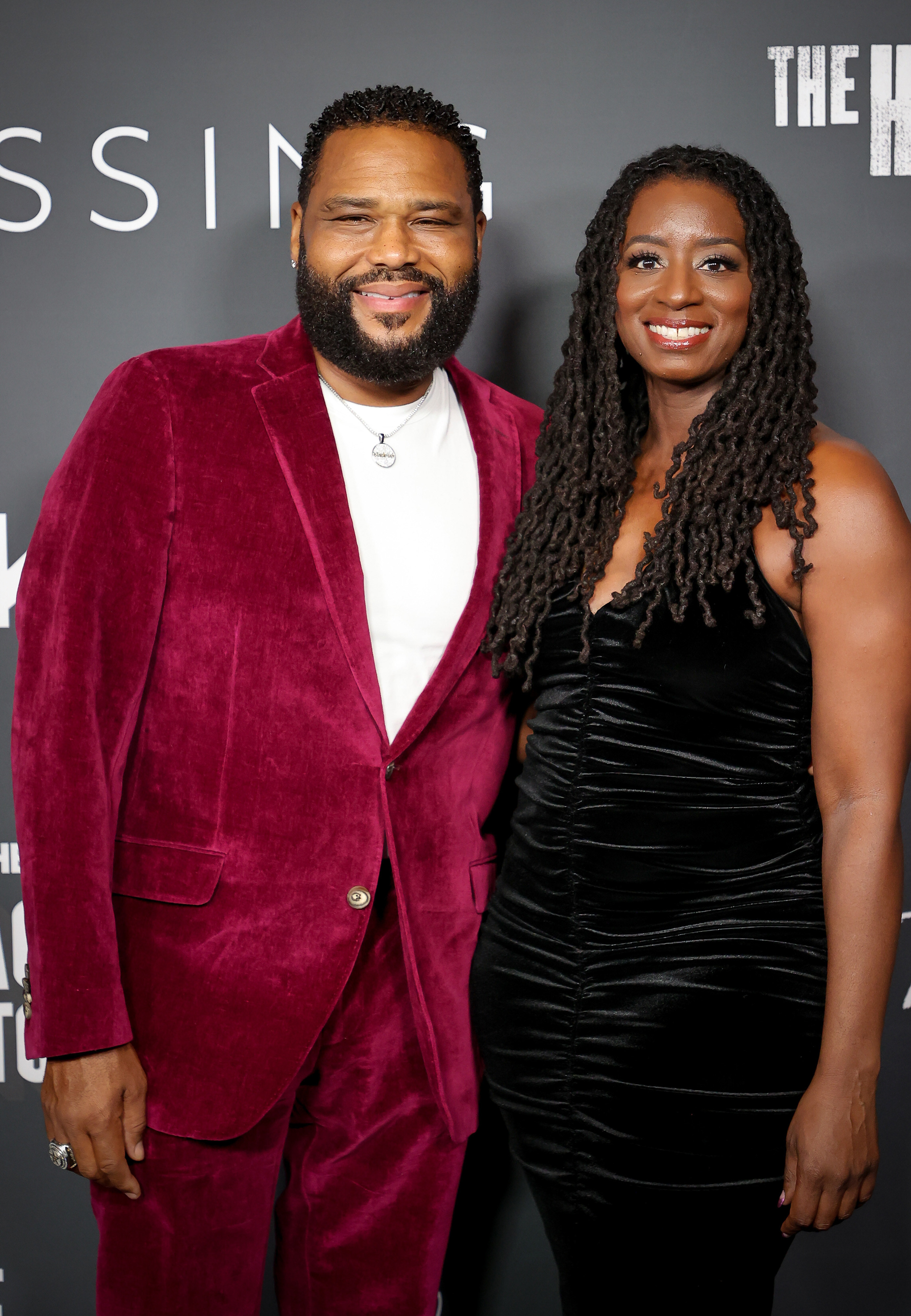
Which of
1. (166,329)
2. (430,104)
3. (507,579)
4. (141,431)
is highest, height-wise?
(430,104)

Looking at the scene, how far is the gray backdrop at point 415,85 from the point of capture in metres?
2.29

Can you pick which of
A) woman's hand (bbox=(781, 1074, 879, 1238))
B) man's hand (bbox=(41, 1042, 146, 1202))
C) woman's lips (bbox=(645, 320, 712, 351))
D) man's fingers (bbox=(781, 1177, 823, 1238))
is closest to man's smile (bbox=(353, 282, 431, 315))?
woman's lips (bbox=(645, 320, 712, 351))

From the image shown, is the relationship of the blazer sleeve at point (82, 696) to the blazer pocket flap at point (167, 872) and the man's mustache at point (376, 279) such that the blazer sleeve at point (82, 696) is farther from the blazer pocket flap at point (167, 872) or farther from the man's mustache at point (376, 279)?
the man's mustache at point (376, 279)

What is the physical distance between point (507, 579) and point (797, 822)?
573mm

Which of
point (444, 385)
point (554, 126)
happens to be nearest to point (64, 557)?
point (444, 385)

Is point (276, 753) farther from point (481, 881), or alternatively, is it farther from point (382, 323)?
point (382, 323)

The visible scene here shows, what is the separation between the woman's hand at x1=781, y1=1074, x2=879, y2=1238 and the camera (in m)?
1.50

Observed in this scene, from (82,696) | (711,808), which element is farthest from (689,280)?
(82,696)

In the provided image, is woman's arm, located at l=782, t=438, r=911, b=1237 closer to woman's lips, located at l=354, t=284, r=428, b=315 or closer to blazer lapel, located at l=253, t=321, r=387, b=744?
blazer lapel, located at l=253, t=321, r=387, b=744

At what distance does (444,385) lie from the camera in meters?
1.99

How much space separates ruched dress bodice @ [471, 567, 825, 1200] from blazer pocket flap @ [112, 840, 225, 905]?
20.1 inches

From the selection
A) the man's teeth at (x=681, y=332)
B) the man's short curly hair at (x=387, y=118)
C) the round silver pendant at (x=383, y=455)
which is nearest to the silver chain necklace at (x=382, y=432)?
the round silver pendant at (x=383, y=455)

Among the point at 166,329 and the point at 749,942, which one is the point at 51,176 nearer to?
the point at 166,329

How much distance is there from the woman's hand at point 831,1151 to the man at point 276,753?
54 centimetres
